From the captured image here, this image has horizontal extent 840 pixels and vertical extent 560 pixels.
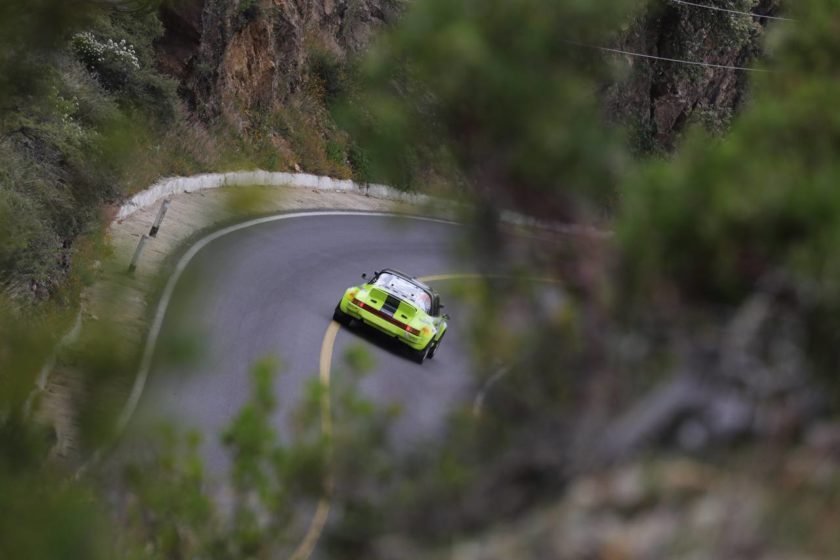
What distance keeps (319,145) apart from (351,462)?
32115 mm

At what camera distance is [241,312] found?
62.2ft

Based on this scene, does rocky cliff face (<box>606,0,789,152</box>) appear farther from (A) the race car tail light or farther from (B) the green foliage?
(B) the green foliage

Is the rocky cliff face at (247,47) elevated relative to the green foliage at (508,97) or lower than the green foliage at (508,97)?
elevated

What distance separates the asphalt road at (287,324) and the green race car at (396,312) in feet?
1.32

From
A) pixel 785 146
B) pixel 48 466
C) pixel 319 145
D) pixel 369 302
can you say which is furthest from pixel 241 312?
pixel 319 145

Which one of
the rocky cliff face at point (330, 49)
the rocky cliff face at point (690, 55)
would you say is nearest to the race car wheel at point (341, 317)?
the rocky cliff face at point (330, 49)

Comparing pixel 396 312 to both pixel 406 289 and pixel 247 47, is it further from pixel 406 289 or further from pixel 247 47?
pixel 247 47

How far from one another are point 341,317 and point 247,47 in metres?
15.8

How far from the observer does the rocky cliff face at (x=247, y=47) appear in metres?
31.3

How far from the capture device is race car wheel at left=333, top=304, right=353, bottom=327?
20.6m

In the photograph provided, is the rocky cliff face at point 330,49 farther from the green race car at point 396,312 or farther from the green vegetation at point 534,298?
the green vegetation at point 534,298

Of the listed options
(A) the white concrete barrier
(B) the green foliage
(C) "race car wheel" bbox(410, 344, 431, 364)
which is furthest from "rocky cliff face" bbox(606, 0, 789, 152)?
(B) the green foliage

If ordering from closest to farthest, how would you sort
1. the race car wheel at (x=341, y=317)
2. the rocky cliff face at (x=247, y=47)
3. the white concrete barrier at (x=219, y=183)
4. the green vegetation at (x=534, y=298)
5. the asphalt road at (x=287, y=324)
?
1. the green vegetation at (x=534, y=298)
2. the asphalt road at (x=287, y=324)
3. the race car wheel at (x=341, y=317)
4. the white concrete barrier at (x=219, y=183)
5. the rocky cliff face at (x=247, y=47)

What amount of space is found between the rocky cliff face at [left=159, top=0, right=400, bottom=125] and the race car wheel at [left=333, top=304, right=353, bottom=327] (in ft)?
37.4
